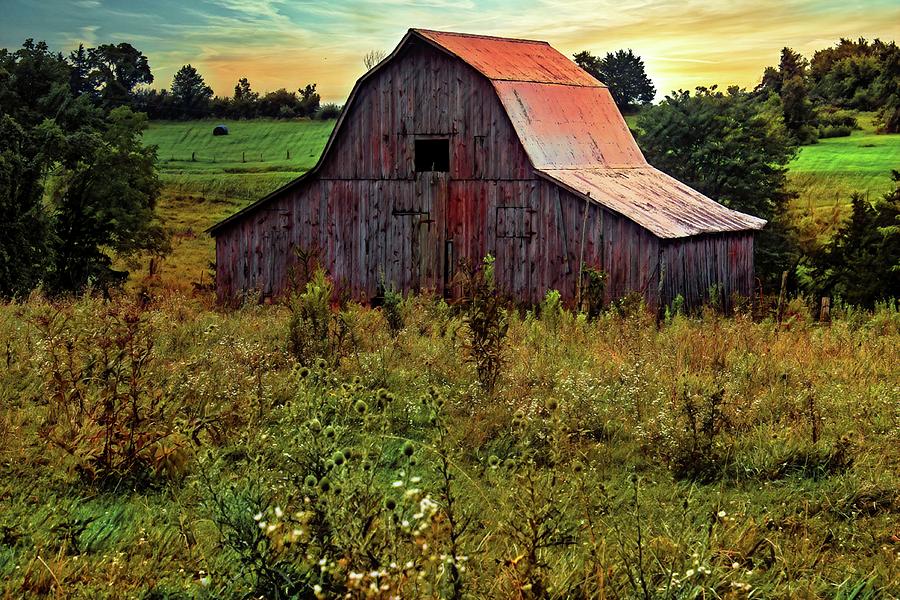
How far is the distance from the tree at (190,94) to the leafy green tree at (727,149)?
160 ft

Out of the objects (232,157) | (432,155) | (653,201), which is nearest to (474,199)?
(432,155)

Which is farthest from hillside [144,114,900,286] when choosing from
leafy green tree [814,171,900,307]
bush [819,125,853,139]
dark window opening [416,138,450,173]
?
dark window opening [416,138,450,173]

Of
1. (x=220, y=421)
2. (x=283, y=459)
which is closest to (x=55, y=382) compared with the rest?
(x=220, y=421)

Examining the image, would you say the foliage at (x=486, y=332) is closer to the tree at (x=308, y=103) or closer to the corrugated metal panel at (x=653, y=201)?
the corrugated metal panel at (x=653, y=201)

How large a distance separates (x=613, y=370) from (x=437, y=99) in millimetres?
14179

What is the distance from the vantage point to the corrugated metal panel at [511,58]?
22297 mm

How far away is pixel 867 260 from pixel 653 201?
20.3 feet

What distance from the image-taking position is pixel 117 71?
69062 millimetres

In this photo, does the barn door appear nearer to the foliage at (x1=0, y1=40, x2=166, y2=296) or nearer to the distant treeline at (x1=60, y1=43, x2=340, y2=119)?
the foliage at (x1=0, y1=40, x2=166, y2=296)

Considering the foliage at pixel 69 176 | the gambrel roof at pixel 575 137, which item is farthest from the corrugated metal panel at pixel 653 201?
the foliage at pixel 69 176

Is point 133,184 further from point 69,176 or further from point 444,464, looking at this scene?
point 444,464

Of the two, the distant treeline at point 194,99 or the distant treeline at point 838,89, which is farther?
the distant treeline at point 194,99

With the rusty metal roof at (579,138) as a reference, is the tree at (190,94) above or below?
Result: above

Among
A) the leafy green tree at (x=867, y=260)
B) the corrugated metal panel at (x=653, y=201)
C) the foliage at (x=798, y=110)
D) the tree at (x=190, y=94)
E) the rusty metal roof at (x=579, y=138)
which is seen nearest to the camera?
the corrugated metal panel at (x=653, y=201)
